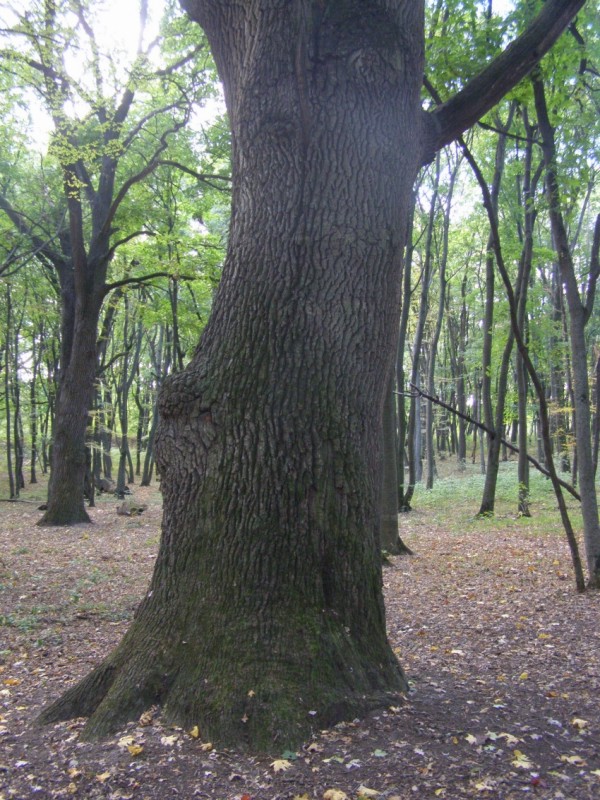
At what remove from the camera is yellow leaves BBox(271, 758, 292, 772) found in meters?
2.54

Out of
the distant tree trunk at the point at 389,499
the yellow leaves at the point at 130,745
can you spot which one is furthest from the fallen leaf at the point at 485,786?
the distant tree trunk at the point at 389,499

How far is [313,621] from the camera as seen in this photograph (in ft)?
9.85

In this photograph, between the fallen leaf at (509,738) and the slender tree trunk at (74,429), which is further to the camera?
the slender tree trunk at (74,429)

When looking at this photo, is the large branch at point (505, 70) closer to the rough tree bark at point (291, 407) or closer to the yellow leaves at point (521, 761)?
the rough tree bark at point (291, 407)

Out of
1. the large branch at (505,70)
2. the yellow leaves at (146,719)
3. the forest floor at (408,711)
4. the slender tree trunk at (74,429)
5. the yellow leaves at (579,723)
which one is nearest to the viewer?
the forest floor at (408,711)

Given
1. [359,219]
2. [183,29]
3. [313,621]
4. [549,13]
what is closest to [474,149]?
[183,29]

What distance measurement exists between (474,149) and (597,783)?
16792mm

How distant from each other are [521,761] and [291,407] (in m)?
1.95

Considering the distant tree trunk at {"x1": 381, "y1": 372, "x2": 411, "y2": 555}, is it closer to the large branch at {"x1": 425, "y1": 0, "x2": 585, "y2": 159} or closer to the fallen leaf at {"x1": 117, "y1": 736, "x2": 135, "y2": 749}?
the large branch at {"x1": 425, "y1": 0, "x2": 585, "y2": 159}

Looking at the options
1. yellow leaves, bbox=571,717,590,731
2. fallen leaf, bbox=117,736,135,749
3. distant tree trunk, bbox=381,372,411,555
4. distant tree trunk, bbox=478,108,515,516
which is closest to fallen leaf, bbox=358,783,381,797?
fallen leaf, bbox=117,736,135,749

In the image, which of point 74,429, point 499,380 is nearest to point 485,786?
point 499,380

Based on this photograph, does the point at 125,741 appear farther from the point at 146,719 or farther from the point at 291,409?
the point at 291,409

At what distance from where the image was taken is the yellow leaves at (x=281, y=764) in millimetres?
2537

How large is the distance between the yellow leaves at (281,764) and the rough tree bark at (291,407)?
0.24 metres
